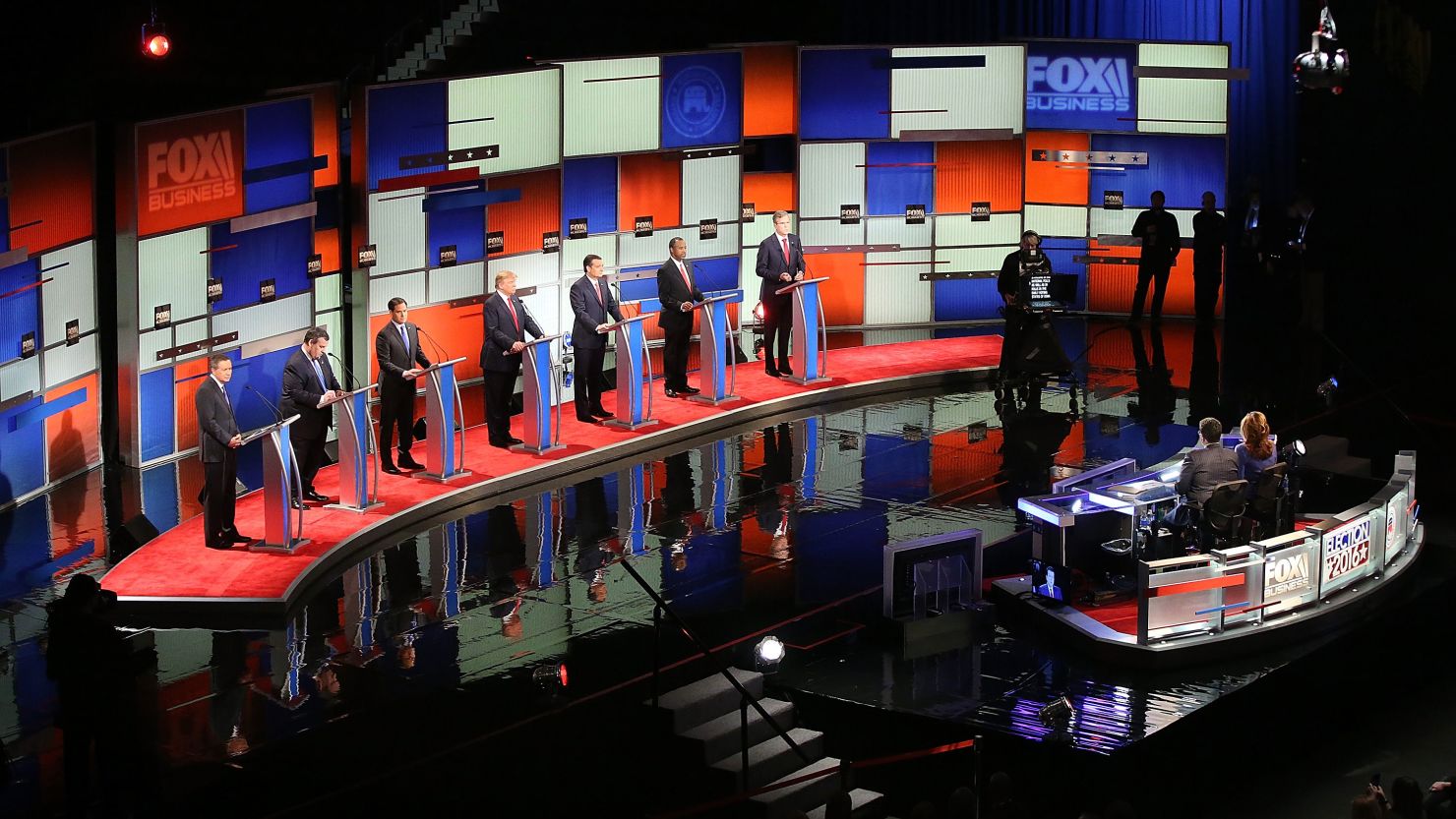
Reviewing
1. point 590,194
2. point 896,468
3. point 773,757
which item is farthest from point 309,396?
point 590,194

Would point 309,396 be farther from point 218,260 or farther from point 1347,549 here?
point 1347,549

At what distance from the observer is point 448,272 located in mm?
16812

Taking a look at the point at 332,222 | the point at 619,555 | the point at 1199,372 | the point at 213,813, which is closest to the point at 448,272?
the point at 332,222

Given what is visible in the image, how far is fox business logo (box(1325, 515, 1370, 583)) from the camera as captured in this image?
11438 mm

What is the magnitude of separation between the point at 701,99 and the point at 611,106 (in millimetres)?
1105

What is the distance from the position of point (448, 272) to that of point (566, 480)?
11.1 feet

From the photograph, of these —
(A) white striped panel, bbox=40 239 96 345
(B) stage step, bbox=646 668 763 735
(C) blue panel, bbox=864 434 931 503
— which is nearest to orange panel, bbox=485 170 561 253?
(C) blue panel, bbox=864 434 931 503

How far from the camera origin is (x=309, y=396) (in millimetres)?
12570

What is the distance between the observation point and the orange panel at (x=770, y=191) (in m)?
19.9

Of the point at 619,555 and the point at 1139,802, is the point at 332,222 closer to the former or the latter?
the point at 619,555

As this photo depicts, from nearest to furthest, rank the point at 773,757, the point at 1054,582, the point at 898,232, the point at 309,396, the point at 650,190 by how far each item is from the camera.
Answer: the point at 773,757 → the point at 1054,582 → the point at 309,396 → the point at 650,190 → the point at 898,232

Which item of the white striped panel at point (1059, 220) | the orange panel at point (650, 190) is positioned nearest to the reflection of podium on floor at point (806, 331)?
the orange panel at point (650, 190)

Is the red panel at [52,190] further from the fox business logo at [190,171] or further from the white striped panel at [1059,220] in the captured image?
the white striped panel at [1059,220]

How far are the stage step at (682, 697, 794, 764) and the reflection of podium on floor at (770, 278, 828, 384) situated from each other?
262 inches
